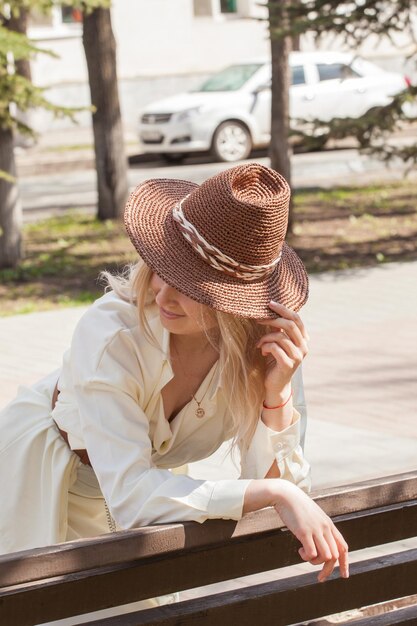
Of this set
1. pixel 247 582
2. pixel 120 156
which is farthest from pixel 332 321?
pixel 120 156

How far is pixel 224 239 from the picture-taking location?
7.81 feet

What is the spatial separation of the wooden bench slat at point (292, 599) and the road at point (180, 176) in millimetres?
13226

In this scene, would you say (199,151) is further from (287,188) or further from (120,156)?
(287,188)

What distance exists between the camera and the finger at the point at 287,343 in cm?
245

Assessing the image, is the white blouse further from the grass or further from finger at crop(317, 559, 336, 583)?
the grass

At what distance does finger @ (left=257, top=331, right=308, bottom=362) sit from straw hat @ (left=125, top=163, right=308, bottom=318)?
59 millimetres

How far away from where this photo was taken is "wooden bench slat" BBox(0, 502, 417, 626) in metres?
2.07

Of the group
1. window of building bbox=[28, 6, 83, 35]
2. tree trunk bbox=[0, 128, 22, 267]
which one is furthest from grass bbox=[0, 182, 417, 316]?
window of building bbox=[28, 6, 83, 35]

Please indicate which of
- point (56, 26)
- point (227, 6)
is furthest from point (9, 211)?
point (227, 6)

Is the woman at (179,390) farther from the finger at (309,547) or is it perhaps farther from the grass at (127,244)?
the grass at (127,244)

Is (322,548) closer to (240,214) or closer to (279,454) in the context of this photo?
(279,454)

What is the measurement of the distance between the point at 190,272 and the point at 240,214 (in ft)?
0.51

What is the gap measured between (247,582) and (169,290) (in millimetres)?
2280

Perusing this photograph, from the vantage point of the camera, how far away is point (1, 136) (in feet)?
35.8
